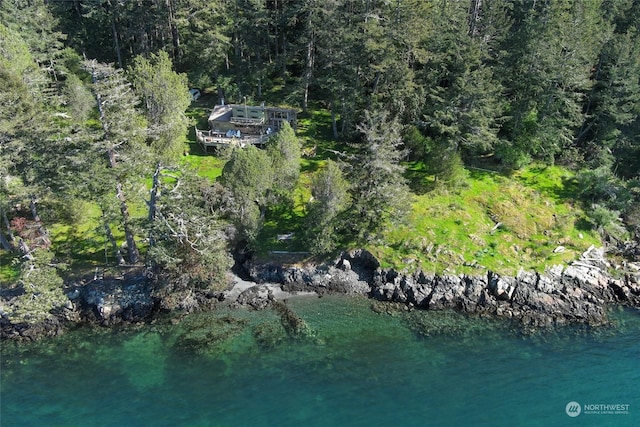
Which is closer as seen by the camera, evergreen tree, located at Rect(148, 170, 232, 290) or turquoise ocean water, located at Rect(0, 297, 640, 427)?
turquoise ocean water, located at Rect(0, 297, 640, 427)

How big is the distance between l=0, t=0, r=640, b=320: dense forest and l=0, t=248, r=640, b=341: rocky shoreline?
8.61 feet

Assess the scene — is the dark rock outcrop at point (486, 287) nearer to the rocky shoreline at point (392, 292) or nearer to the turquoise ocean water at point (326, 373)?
the rocky shoreline at point (392, 292)

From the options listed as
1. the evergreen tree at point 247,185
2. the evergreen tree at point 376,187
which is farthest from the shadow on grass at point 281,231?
the evergreen tree at point 376,187

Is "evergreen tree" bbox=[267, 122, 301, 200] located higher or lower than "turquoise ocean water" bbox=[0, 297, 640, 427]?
higher

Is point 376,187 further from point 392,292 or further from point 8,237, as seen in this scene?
point 8,237

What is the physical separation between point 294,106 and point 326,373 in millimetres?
42348

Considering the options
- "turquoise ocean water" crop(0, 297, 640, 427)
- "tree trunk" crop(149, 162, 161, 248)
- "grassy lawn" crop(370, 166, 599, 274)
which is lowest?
"turquoise ocean water" crop(0, 297, 640, 427)

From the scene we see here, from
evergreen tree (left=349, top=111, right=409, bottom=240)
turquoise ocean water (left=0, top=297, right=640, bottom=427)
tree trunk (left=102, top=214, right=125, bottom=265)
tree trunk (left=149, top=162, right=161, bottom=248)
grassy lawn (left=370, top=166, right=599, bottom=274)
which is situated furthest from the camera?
grassy lawn (left=370, top=166, right=599, bottom=274)

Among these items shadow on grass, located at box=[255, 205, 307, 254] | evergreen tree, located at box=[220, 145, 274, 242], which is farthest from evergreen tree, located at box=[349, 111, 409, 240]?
evergreen tree, located at box=[220, 145, 274, 242]

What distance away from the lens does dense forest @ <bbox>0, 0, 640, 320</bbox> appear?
128ft

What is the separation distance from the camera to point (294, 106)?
67375 millimetres

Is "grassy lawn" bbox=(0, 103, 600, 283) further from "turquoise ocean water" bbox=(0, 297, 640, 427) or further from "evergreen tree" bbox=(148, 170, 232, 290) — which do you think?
"turquoise ocean water" bbox=(0, 297, 640, 427)

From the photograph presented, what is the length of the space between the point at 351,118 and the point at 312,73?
1140cm

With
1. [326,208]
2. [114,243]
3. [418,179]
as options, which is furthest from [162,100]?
[418,179]
